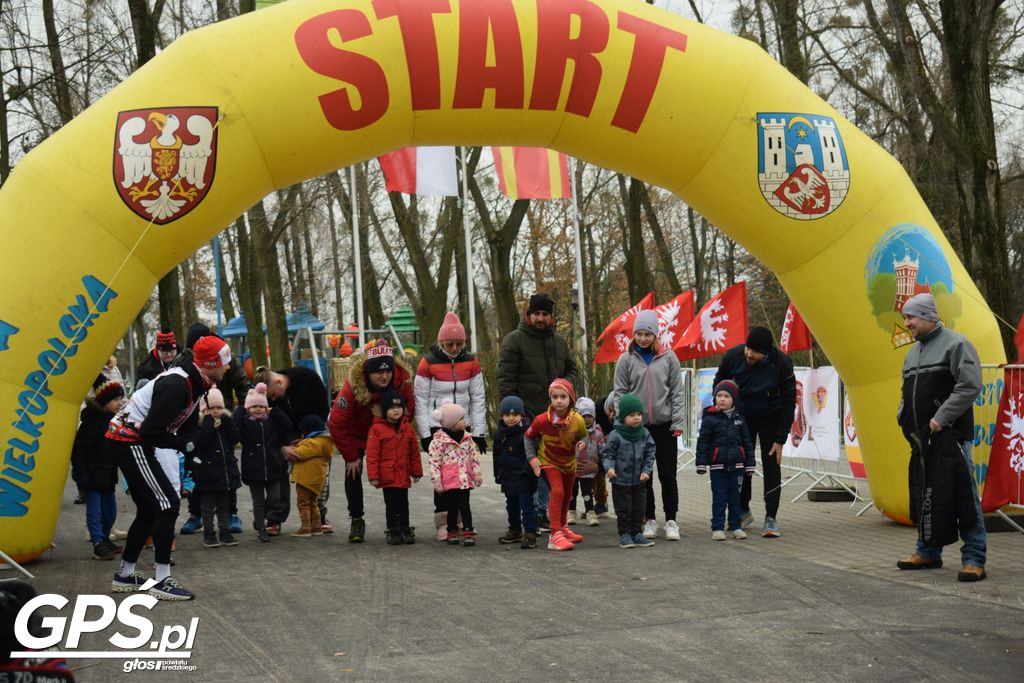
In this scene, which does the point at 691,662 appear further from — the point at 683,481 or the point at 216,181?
the point at 683,481

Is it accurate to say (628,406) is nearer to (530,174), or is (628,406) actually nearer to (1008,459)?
(1008,459)

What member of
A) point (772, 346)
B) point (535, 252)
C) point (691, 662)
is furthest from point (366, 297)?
point (691, 662)

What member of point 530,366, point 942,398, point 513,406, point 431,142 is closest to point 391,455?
point 513,406

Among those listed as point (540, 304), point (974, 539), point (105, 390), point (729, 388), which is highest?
point (540, 304)

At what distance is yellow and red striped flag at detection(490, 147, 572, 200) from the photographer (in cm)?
2159

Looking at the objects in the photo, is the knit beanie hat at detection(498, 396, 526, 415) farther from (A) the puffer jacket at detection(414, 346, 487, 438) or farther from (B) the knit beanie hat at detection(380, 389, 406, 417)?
(B) the knit beanie hat at detection(380, 389, 406, 417)

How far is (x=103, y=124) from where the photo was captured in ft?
30.1

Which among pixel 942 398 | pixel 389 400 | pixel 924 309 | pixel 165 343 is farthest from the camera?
pixel 165 343

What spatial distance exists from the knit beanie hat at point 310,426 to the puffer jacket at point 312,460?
0.04 meters

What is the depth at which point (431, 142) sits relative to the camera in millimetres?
10328

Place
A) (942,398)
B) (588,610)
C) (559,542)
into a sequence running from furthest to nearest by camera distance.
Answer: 1. (559,542)
2. (942,398)
3. (588,610)

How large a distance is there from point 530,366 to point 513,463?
1.14 m

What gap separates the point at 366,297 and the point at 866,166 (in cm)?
3043

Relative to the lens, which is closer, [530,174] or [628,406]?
[628,406]
